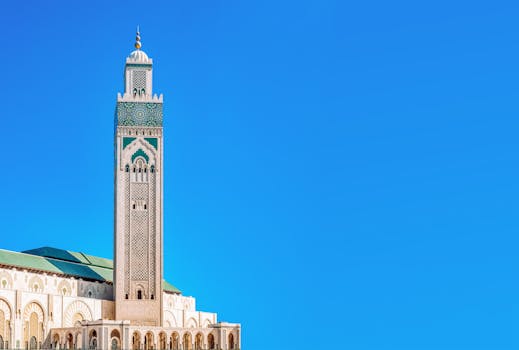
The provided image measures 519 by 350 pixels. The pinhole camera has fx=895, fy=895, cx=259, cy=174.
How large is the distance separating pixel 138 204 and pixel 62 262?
5227 mm

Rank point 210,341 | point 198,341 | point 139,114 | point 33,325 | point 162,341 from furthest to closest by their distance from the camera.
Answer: point 139,114, point 210,341, point 198,341, point 162,341, point 33,325

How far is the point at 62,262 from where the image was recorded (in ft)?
152

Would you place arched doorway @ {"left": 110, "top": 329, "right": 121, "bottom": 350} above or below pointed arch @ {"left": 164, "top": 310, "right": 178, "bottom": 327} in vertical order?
below

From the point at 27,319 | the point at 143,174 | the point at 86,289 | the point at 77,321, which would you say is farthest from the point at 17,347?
the point at 143,174

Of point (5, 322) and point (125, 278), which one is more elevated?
point (125, 278)

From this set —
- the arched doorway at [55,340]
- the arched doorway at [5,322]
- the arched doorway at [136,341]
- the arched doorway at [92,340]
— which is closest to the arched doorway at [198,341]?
the arched doorway at [136,341]

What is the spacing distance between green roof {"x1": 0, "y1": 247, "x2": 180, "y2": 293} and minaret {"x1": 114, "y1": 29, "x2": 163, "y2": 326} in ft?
10.5

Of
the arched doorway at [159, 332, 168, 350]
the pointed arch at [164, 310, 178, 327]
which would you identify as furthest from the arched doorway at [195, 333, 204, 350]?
the pointed arch at [164, 310, 178, 327]

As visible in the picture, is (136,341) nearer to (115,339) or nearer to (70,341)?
(115,339)

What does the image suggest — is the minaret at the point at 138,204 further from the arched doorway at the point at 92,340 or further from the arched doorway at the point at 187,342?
the arched doorway at the point at 92,340

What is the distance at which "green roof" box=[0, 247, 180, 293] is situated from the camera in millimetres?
42125

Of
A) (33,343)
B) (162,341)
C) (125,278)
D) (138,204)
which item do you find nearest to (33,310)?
(33,343)

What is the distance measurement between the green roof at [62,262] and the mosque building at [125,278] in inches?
2.7

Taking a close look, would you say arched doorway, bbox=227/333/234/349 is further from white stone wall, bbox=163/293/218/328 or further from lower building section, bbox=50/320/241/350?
white stone wall, bbox=163/293/218/328
